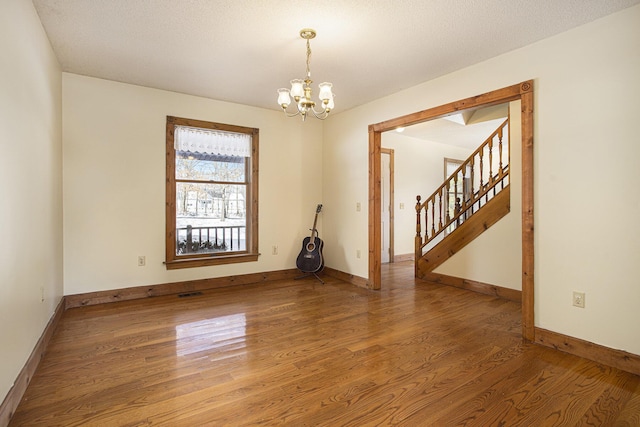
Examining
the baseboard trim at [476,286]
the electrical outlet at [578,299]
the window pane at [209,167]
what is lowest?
the baseboard trim at [476,286]

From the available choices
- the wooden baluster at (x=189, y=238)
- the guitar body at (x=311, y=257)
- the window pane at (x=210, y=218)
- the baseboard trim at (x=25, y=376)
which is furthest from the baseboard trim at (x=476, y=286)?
Result: the baseboard trim at (x=25, y=376)

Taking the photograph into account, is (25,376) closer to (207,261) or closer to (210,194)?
(207,261)

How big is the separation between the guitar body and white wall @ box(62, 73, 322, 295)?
70 cm

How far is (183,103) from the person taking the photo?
4.20 metres

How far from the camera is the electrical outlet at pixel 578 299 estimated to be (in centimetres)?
248

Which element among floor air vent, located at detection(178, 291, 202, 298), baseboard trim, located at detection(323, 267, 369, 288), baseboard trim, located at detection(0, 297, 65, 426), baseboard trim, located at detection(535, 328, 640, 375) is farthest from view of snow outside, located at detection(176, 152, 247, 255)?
baseboard trim, located at detection(535, 328, 640, 375)

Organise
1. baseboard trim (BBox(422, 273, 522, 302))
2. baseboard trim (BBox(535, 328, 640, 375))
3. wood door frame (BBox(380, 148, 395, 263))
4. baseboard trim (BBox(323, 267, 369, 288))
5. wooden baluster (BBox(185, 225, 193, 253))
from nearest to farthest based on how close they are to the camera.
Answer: baseboard trim (BBox(535, 328, 640, 375))
baseboard trim (BBox(422, 273, 522, 302))
wooden baluster (BBox(185, 225, 193, 253))
baseboard trim (BBox(323, 267, 369, 288))
wood door frame (BBox(380, 148, 395, 263))

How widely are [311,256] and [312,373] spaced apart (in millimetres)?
2727

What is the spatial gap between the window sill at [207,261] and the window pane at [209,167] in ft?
3.58

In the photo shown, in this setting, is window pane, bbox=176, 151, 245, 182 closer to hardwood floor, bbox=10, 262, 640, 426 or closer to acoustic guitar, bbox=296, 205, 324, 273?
acoustic guitar, bbox=296, 205, 324, 273

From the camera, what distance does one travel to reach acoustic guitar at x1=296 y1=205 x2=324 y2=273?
486cm

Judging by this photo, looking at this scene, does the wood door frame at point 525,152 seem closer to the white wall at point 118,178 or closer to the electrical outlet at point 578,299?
the electrical outlet at point 578,299

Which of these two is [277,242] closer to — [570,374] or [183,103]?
[183,103]

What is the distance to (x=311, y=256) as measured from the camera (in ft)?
16.0
